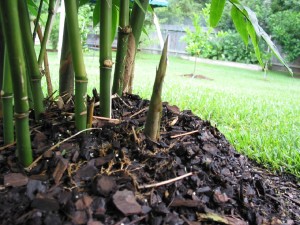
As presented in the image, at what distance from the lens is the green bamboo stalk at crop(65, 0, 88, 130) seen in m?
0.60

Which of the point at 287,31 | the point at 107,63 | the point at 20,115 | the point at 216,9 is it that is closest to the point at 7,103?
the point at 20,115

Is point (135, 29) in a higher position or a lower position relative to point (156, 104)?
higher

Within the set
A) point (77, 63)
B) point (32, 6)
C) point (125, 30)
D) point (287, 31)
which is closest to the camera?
point (77, 63)

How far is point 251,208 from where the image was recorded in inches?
26.8

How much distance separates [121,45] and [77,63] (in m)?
0.22

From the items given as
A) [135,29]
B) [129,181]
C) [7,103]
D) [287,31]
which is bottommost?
[287,31]

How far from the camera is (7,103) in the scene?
0.63m

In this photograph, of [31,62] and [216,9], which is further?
[216,9]

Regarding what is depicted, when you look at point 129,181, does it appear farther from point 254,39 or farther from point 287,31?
point 287,31

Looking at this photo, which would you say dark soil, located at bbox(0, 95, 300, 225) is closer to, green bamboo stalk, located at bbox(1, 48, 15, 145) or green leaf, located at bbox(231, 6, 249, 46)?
green bamboo stalk, located at bbox(1, 48, 15, 145)

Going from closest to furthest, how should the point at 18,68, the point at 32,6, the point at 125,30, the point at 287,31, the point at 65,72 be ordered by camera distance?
the point at 18,68
the point at 125,30
the point at 65,72
the point at 32,6
the point at 287,31

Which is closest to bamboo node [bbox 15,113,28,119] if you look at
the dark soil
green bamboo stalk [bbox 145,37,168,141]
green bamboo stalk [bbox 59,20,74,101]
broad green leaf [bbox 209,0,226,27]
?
Answer: the dark soil

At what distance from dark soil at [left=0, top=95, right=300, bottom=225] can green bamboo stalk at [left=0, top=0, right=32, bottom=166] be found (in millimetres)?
53

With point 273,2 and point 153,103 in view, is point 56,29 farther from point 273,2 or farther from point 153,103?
point 153,103
